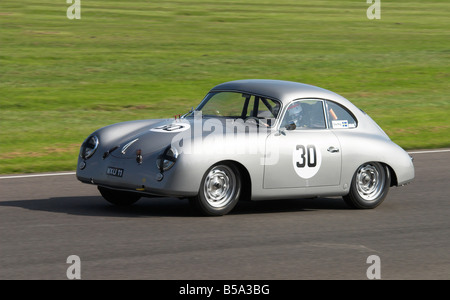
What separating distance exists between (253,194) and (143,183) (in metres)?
1.22

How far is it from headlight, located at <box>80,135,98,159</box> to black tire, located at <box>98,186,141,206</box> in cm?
→ 48

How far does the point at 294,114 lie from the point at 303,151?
51cm

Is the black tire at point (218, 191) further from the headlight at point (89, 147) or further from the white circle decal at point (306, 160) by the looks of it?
the headlight at point (89, 147)

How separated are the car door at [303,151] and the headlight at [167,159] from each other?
43.0 inches

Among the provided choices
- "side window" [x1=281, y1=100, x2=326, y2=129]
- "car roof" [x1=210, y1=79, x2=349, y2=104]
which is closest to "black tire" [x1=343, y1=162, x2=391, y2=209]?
"side window" [x1=281, y1=100, x2=326, y2=129]

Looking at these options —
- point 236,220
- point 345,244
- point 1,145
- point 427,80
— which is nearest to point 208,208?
point 236,220

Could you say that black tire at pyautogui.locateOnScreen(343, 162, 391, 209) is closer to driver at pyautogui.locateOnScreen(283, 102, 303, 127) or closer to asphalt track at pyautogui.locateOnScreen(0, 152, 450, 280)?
asphalt track at pyautogui.locateOnScreen(0, 152, 450, 280)

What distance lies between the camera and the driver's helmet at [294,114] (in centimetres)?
985

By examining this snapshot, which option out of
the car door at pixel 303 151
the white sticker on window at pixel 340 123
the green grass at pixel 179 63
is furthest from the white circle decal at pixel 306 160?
the green grass at pixel 179 63

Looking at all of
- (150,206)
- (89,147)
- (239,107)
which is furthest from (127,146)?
(239,107)

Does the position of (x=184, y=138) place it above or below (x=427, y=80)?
below

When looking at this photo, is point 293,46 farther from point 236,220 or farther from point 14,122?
point 236,220

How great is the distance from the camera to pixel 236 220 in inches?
364

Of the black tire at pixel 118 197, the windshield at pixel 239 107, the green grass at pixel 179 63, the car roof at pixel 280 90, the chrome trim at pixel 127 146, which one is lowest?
the black tire at pixel 118 197
